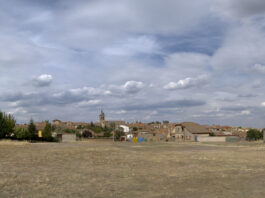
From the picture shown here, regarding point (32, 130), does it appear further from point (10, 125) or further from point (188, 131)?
point (188, 131)

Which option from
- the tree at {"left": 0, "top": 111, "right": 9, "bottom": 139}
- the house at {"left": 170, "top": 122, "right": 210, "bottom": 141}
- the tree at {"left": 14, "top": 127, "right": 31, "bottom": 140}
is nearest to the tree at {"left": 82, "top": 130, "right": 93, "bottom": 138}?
the house at {"left": 170, "top": 122, "right": 210, "bottom": 141}

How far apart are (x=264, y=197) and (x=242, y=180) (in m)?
3.88

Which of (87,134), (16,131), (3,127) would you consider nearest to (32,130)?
(16,131)

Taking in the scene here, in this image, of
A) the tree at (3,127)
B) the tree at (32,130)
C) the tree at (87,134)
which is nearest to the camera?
the tree at (3,127)

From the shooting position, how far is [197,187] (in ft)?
39.9

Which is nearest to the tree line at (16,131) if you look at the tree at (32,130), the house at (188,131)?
the tree at (32,130)

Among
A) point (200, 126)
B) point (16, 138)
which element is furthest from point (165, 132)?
point (16, 138)

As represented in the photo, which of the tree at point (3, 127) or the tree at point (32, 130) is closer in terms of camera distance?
the tree at point (3, 127)

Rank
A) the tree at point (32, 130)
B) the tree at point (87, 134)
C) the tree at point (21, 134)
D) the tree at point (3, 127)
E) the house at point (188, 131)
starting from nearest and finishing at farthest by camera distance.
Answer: the tree at point (3, 127)
the tree at point (21, 134)
the tree at point (32, 130)
the house at point (188, 131)
the tree at point (87, 134)

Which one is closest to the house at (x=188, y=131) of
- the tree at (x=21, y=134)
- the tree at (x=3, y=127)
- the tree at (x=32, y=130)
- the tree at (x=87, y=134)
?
the tree at (x=87, y=134)

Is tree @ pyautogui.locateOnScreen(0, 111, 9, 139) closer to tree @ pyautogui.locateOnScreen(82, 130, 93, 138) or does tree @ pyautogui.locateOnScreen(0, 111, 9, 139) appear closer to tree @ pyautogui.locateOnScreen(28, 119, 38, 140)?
tree @ pyautogui.locateOnScreen(28, 119, 38, 140)

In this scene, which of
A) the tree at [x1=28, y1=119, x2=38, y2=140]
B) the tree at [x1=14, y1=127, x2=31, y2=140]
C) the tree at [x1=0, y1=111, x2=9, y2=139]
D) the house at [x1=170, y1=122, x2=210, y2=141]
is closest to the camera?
the tree at [x1=0, y1=111, x2=9, y2=139]

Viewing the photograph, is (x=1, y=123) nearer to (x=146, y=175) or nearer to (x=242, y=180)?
(x=146, y=175)

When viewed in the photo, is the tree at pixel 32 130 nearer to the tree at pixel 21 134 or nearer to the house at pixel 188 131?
the tree at pixel 21 134
